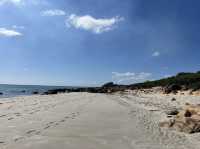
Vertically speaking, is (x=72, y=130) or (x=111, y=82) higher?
(x=111, y=82)

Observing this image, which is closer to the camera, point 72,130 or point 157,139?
point 157,139

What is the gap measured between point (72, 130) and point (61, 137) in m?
1.35

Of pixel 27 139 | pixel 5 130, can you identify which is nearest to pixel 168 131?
pixel 27 139

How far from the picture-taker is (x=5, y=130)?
32.2ft

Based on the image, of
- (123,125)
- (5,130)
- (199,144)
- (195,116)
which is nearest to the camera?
(199,144)

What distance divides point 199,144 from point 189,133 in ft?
5.03

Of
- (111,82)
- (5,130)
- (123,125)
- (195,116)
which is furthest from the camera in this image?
(111,82)

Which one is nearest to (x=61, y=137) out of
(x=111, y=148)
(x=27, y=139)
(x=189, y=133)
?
(x=27, y=139)

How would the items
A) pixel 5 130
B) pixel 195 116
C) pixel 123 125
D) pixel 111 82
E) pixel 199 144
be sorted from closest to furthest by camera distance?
pixel 199 144 < pixel 5 130 < pixel 195 116 < pixel 123 125 < pixel 111 82

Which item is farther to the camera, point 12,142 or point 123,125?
point 123,125

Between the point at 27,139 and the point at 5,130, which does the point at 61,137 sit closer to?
the point at 27,139

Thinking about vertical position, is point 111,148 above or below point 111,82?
below

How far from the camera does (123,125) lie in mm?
11625

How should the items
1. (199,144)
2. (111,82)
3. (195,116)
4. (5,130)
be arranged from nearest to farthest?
1. (199,144)
2. (5,130)
3. (195,116)
4. (111,82)
